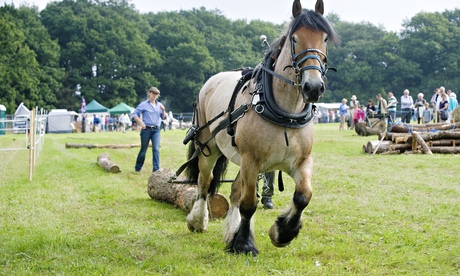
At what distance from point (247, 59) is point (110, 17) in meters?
21.1

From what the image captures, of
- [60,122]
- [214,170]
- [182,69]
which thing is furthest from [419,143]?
[182,69]

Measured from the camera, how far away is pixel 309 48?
16.0 feet

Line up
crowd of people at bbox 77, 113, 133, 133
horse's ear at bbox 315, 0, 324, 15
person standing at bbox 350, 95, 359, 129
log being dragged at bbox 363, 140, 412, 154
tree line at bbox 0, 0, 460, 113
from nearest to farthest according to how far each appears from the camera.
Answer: horse's ear at bbox 315, 0, 324, 15
log being dragged at bbox 363, 140, 412, 154
person standing at bbox 350, 95, 359, 129
crowd of people at bbox 77, 113, 133, 133
tree line at bbox 0, 0, 460, 113

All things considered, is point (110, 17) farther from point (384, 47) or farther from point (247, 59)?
point (384, 47)

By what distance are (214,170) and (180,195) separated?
115cm

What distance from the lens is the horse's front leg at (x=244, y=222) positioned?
5.34 metres

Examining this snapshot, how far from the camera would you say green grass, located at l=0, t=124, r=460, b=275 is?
4.99 meters

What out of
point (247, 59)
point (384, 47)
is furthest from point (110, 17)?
point (384, 47)

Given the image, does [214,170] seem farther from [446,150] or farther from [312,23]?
[446,150]

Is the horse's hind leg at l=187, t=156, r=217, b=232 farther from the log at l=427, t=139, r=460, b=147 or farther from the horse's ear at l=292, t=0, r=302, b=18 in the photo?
the log at l=427, t=139, r=460, b=147

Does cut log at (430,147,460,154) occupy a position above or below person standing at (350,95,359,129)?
below

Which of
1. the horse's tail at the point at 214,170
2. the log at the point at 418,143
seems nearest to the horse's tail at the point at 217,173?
the horse's tail at the point at 214,170

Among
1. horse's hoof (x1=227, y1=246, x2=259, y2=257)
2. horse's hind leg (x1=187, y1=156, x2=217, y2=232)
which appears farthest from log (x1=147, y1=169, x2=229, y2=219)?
horse's hoof (x1=227, y1=246, x2=259, y2=257)

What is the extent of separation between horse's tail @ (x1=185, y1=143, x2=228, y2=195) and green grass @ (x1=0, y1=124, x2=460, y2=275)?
20.9 inches
